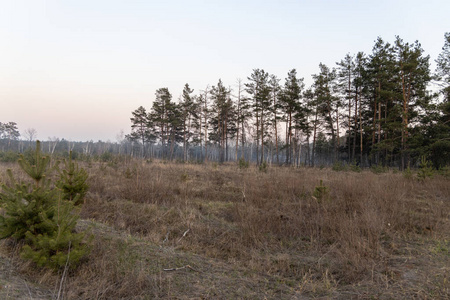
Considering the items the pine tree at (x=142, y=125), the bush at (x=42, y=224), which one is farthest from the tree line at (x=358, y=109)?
the bush at (x=42, y=224)

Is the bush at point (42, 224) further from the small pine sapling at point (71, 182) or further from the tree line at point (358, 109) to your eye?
the tree line at point (358, 109)

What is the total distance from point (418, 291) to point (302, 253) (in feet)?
5.85

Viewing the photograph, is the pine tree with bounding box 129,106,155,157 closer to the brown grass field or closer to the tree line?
the tree line

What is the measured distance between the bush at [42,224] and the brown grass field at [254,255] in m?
0.26

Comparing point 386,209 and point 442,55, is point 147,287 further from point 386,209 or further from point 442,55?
point 442,55

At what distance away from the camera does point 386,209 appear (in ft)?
18.0

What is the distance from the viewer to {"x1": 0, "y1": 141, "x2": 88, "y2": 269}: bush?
2879mm

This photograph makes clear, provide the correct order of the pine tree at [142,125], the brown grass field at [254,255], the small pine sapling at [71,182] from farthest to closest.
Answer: the pine tree at [142,125] < the small pine sapling at [71,182] < the brown grass field at [254,255]

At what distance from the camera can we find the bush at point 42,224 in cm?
288

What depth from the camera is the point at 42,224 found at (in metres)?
3.13

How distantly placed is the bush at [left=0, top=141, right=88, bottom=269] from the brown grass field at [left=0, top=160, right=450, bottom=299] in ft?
0.86

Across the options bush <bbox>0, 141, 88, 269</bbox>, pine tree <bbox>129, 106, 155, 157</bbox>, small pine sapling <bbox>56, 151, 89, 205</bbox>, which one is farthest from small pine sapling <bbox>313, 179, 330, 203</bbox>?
pine tree <bbox>129, 106, 155, 157</bbox>

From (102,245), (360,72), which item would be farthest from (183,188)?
(360,72)

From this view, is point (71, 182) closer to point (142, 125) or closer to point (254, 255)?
point (254, 255)
